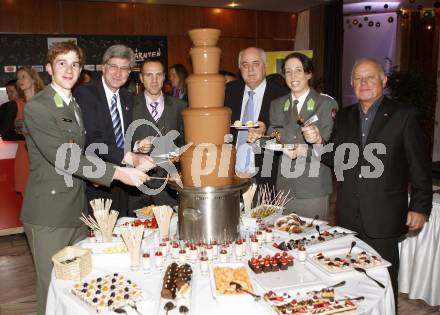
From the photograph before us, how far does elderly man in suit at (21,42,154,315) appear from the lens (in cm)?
238

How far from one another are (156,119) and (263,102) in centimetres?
90

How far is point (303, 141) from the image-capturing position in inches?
122

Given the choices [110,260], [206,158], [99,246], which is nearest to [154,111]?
[206,158]

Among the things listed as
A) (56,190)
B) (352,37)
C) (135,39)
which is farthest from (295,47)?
(56,190)

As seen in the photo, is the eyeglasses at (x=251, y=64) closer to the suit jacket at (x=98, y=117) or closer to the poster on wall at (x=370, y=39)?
the suit jacket at (x=98, y=117)

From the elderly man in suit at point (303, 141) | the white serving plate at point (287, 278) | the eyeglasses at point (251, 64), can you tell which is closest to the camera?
the white serving plate at point (287, 278)

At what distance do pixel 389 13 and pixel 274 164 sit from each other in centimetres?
849

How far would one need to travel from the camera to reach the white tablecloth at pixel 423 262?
132 inches

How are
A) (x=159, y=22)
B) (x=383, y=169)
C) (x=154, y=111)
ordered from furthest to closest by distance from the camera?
1. (x=159, y=22)
2. (x=154, y=111)
3. (x=383, y=169)

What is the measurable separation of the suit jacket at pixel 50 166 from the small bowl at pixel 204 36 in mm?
817

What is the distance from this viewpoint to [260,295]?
1.85m

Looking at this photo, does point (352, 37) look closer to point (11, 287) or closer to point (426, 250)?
point (426, 250)

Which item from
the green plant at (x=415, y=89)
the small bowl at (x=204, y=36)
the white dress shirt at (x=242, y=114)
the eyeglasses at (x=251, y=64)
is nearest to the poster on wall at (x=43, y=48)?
the green plant at (x=415, y=89)

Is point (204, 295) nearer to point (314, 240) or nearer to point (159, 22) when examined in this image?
point (314, 240)
